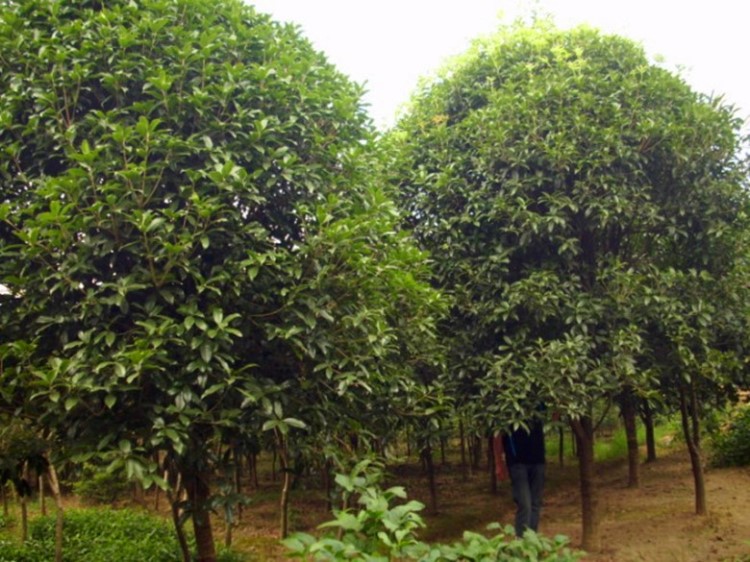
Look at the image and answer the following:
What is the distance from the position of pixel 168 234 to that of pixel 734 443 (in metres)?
9.88

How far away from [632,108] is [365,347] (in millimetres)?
3658

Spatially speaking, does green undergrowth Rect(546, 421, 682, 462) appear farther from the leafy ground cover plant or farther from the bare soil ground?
the leafy ground cover plant

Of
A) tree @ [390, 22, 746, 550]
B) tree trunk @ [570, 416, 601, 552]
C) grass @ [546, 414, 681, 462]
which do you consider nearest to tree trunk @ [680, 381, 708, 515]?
tree trunk @ [570, 416, 601, 552]

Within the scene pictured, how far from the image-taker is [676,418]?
53.0ft

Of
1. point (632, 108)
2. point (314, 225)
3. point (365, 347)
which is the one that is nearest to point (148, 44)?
point (314, 225)

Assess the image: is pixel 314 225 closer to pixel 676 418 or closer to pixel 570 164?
pixel 570 164

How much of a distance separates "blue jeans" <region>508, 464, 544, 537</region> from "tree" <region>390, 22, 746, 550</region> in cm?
64

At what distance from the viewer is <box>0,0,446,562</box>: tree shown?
11.6 ft

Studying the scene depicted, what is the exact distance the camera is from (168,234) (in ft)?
11.8

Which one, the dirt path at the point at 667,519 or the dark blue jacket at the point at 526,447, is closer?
the dark blue jacket at the point at 526,447

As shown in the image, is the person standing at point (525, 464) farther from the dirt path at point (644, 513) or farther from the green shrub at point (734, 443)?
the green shrub at point (734, 443)

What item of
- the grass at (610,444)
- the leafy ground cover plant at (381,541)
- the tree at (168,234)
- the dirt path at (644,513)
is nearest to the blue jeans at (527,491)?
the dirt path at (644,513)

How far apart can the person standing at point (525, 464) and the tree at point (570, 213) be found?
1.61ft

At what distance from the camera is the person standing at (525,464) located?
6199 mm
